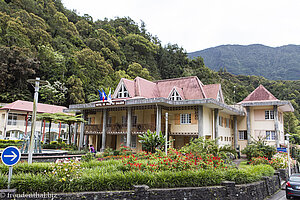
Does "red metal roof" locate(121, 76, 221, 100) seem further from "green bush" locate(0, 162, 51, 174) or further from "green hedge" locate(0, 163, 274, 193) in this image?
"green bush" locate(0, 162, 51, 174)

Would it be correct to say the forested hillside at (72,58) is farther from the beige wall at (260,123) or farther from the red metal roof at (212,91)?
the beige wall at (260,123)

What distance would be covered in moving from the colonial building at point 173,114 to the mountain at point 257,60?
11097 centimetres

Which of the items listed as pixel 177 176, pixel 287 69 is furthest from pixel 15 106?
pixel 287 69

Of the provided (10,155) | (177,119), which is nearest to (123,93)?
(177,119)

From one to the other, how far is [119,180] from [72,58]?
47.6 metres

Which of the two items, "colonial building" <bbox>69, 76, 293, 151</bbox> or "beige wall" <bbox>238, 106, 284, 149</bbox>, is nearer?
"colonial building" <bbox>69, 76, 293, 151</bbox>

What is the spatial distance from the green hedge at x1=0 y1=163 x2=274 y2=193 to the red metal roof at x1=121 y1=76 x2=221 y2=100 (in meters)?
14.6

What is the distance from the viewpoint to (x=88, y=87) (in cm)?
5075

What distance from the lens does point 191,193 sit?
30.0ft

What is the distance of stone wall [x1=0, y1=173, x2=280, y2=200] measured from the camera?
25.4ft

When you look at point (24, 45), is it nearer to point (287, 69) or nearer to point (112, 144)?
point (112, 144)

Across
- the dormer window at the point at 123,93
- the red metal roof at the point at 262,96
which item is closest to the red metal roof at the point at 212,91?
the red metal roof at the point at 262,96

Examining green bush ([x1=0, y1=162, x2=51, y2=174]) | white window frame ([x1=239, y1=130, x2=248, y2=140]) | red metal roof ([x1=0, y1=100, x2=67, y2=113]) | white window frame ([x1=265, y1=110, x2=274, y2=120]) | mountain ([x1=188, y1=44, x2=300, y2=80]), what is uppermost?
mountain ([x1=188, y1=44, x2=300, y2=80])

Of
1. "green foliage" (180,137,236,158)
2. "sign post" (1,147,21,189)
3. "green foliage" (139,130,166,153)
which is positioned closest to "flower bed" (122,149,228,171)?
"green foliage" (180,137,236,158)
